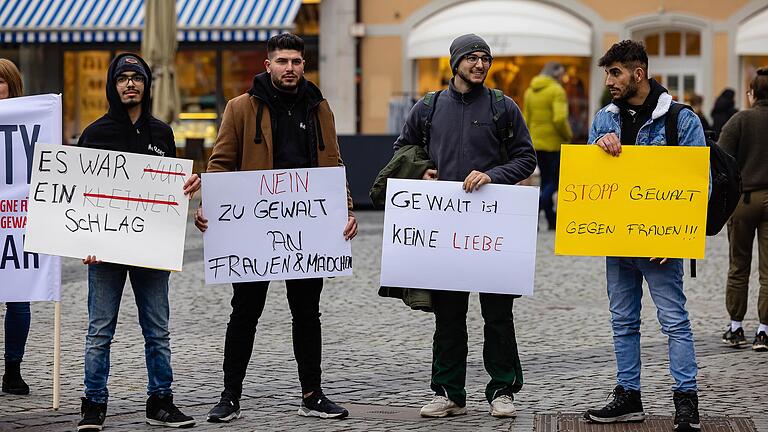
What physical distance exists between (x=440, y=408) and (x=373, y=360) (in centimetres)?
170

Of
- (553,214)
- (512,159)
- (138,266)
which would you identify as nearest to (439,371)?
(512,159)

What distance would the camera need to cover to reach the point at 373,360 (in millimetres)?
8695

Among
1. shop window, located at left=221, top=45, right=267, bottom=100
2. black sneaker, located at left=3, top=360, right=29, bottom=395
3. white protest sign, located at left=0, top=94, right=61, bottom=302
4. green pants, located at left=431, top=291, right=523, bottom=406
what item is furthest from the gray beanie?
shop window, located at left=221, top=45, right=267, bottom=100

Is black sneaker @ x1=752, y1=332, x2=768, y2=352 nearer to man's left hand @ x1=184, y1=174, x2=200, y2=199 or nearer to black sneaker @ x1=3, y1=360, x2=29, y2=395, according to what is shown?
man's left hand @ x1=184, y1=174, x2=200, y2=199

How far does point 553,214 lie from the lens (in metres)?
16.2

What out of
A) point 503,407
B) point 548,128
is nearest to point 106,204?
point 503,407

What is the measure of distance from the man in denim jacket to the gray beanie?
588 mm

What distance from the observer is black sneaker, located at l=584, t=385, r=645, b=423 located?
267 inches

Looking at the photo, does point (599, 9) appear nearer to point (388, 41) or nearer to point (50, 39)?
point (388, 41)

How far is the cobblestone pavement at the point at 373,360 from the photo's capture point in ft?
23.4

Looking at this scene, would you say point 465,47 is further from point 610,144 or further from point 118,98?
point 118,98

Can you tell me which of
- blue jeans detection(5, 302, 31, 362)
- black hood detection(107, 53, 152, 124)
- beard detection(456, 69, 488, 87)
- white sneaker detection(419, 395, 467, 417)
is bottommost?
white sneaker detection(419, 395, 467, 417)

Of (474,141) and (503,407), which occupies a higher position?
(474,141)

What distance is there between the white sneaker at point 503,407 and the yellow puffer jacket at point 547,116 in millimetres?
9482
